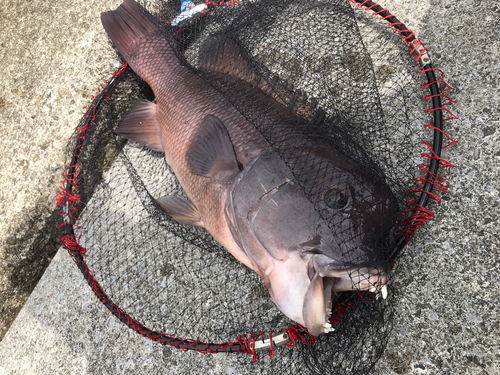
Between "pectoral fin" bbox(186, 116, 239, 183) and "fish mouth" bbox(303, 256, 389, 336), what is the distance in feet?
2.40

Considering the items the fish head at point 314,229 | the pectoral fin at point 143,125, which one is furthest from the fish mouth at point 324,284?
the pectoral fin at point 143,125

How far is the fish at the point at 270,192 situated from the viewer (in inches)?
61.7

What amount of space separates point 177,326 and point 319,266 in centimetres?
138

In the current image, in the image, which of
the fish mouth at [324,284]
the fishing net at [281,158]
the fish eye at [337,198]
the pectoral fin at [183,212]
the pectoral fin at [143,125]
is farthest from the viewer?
the pectoral fin at [143,125]

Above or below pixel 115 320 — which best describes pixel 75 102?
above

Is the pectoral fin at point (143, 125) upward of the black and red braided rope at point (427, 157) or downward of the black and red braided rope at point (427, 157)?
upward

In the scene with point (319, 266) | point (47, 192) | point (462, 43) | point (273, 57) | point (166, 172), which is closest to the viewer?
point (319, 266)

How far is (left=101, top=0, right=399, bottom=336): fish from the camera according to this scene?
1.57m

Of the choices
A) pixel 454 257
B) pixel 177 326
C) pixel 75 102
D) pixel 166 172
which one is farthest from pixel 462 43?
pixel 75 102

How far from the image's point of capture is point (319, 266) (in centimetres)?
154

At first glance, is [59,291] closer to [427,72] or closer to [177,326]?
[177,326]

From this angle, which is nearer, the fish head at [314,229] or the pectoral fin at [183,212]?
the fish head at [314,229]

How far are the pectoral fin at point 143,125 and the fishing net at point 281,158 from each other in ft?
0.75

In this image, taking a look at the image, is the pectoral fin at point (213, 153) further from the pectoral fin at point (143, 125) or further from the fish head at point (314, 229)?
the pectoral fin at point (143, 125)
